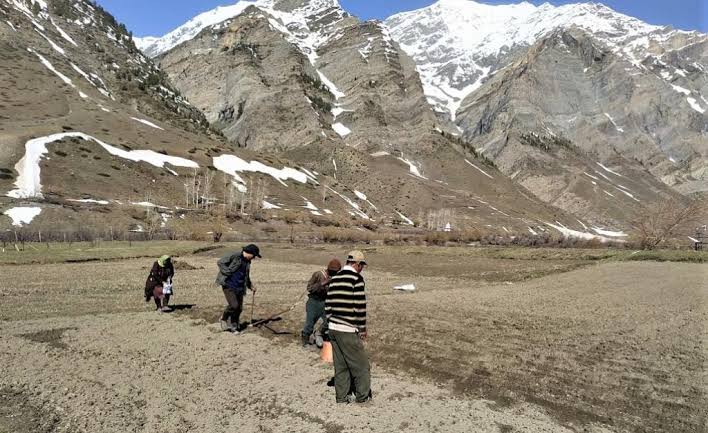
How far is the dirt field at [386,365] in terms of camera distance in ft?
25.0

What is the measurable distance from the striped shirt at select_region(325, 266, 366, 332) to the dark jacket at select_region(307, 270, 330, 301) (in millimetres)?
4020

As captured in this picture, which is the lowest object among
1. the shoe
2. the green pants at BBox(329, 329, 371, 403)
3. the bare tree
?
the shoe

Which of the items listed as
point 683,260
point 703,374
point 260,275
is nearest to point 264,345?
point 703,374

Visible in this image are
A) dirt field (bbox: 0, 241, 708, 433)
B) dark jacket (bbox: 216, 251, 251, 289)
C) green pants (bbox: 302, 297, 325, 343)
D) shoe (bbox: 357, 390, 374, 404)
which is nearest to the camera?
dirt field (bbox: 0, 241, 708, 433)

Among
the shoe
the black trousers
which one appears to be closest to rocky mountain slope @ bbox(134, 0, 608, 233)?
the black trousers

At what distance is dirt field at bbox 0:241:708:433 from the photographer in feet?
25.0

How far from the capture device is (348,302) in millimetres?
7797

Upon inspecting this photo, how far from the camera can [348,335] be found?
785 cm

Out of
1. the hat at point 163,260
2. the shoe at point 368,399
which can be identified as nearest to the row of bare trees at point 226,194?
the hat at point 163,260

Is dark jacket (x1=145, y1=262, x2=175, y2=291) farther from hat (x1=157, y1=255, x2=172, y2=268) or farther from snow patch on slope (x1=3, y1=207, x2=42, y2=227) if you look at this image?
snow patch on slope (x1=3, y1=207, x2=42, y2=227)

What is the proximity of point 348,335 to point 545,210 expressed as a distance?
16532 cm

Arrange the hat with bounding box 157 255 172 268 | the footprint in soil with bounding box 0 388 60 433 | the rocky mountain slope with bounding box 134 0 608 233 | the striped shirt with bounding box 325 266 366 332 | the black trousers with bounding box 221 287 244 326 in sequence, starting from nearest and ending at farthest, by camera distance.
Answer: the footprint in soil with bounding box 0 388 60 433 < the striped shirt with bounding box 325 266 366 332 < the black trousers with bounding box 221 287 244 326 < the hat with bounding box 157 255 172 268 < the rocky mountain slope with bounding box 134 0 608 233

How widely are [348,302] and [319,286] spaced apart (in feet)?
14.0

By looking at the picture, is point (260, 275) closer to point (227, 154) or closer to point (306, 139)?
point (227, 154)
